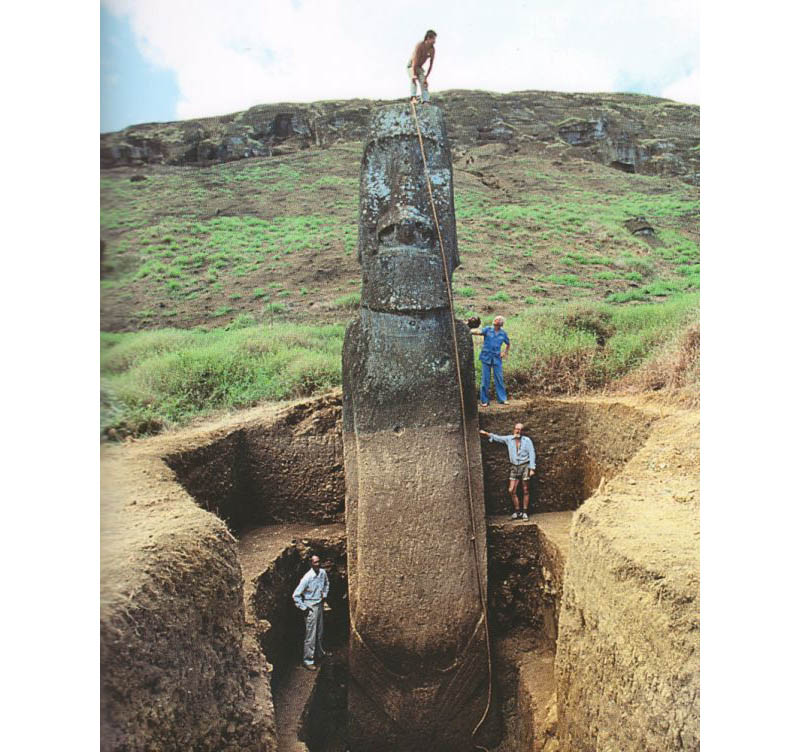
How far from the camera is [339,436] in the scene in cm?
717

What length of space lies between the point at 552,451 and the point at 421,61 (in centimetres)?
436

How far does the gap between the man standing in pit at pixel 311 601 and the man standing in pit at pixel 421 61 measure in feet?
12.6

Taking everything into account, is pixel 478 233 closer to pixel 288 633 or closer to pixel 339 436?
pixel 339 436

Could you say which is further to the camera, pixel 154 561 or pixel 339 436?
pixel 339 436

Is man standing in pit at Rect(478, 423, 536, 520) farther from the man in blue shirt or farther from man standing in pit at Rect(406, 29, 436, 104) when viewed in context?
man standing in pit at Rect(406, 29, 436, 104)

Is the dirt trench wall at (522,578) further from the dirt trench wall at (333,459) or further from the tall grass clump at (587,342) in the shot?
the tall grass clump at (587,342)

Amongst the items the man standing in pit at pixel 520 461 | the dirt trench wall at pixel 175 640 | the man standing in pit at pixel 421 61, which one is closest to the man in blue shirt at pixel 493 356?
the man standing in pit at pixel 520 461

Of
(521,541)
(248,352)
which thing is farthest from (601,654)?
(248,352)

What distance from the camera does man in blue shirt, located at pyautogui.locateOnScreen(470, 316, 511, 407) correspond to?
24.3 ft

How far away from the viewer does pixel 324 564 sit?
22.1 ft

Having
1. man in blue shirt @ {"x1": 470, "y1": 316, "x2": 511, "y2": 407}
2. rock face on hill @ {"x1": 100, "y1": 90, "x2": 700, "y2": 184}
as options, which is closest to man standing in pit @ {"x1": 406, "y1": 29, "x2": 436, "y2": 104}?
rock face on hill @ {"x1": 100, "y1": 90, "x2": 700, "y2": 184}

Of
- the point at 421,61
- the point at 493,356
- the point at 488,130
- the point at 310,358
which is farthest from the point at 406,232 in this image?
the point at 488,130

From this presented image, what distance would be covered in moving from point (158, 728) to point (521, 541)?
4226mm

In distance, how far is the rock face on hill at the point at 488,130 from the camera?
24.4 feet
